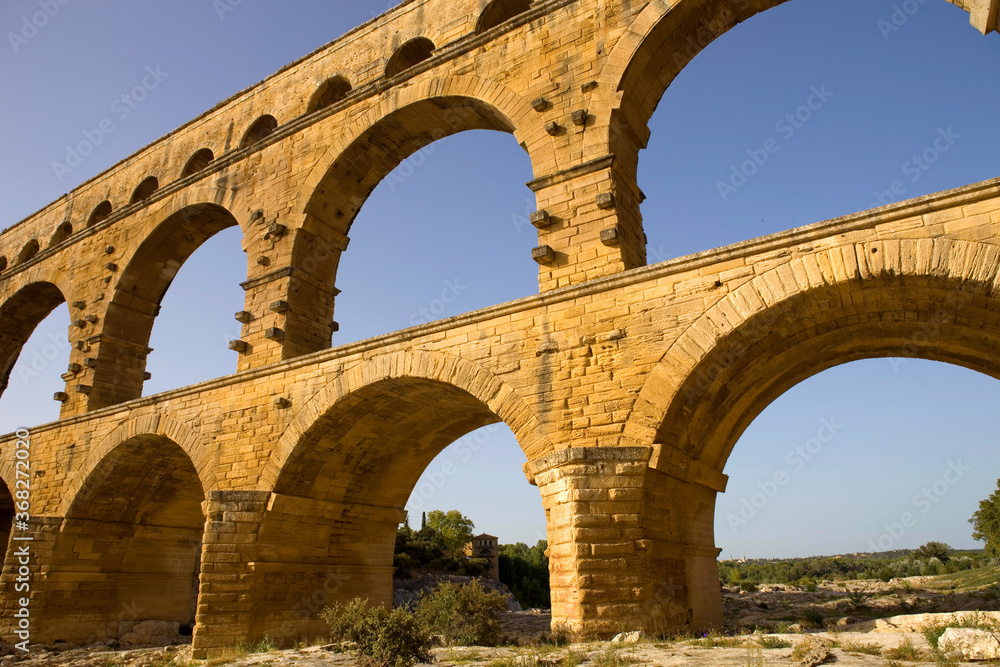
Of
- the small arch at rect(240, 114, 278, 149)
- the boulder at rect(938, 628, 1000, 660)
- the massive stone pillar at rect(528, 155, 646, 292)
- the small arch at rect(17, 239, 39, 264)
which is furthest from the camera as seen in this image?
the small arch at rect(17, 239, 39, 264)

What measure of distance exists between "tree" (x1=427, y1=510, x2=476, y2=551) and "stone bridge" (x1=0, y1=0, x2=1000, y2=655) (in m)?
25.2

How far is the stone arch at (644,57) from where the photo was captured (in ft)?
27.0

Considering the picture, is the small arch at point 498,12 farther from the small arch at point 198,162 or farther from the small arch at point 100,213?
the small arch at point 100,213

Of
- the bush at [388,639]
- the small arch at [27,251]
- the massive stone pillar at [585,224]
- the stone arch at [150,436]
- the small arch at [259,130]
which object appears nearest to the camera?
the bush at [388,639]

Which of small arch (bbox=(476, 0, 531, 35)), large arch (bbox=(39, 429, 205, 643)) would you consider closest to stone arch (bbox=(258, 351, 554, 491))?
large arch (bbox=(39, 429, 205, 643))

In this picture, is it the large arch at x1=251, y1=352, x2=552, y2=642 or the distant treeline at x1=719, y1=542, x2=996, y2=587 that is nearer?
the large arch at x1=251, y1=352, x2=552, y2=642

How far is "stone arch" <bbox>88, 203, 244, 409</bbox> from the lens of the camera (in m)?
13.4

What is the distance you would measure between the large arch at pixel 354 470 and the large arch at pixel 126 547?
2779mm

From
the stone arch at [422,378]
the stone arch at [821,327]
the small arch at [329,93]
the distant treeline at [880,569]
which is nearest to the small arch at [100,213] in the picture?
the small arch at [329,93]

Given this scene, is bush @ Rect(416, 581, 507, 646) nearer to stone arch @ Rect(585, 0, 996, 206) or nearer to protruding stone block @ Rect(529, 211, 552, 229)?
protruding stone block @ Rect(529, 211, 552, 229)

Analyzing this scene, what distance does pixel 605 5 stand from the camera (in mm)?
8750

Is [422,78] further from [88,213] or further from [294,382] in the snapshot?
[88,213]

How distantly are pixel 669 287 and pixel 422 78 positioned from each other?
5.82 m

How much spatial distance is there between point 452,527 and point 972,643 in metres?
36.5
